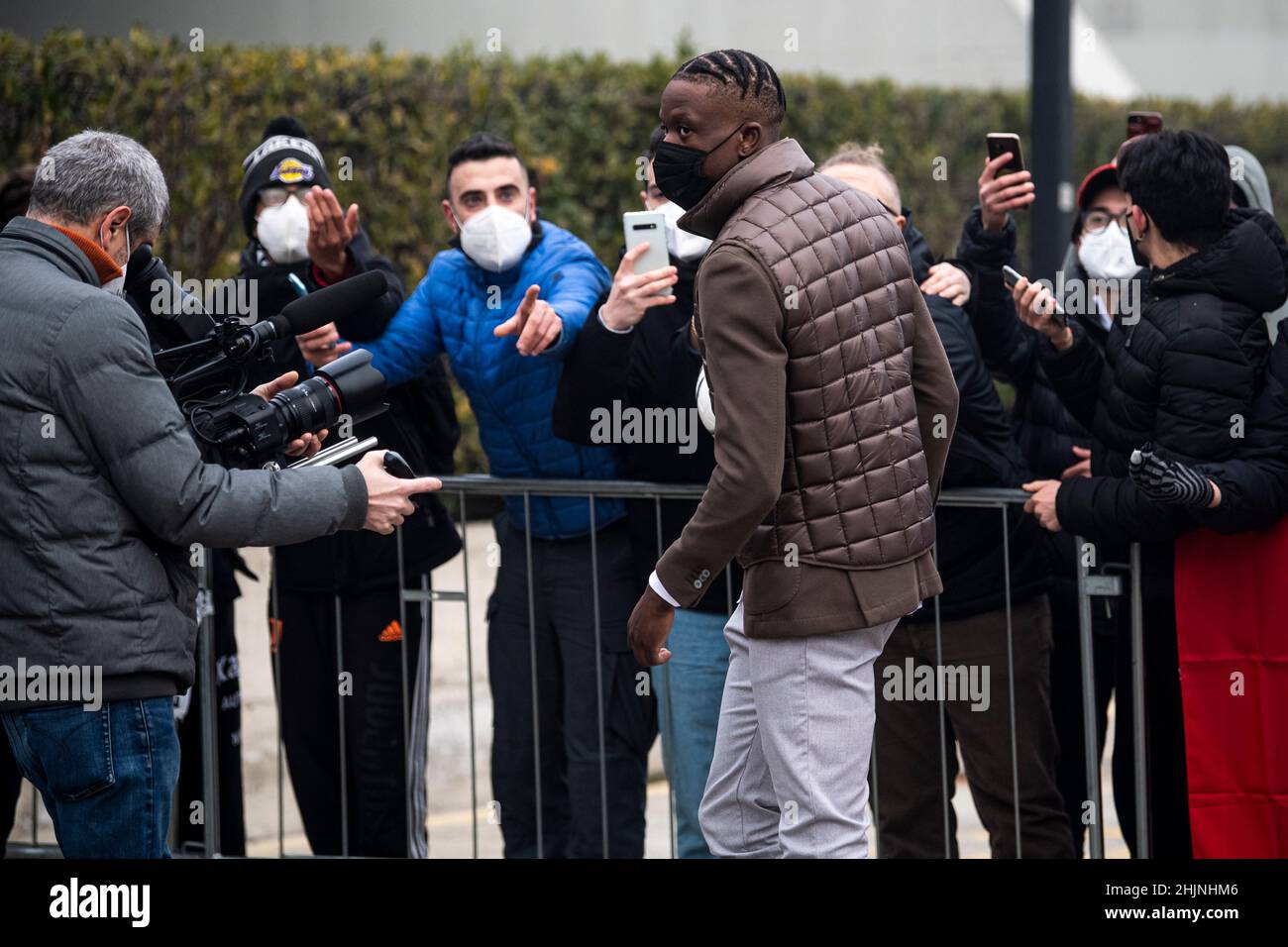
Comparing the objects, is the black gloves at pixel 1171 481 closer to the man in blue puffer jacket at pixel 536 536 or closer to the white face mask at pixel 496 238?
the man in blue puffer jacket at pixel 536 536

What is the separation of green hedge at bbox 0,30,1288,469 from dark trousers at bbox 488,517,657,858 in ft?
11.3

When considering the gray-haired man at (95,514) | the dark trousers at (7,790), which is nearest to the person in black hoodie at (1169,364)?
the gray-haired man at (95,514)

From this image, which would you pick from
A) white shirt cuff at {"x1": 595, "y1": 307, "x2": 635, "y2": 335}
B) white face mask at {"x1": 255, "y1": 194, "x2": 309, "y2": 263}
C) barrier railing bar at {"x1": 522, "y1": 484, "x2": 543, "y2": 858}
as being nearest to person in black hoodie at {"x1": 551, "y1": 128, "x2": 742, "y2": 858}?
white shirt cuff at {"x1": 595, "y1": 307, "x2": 635, "y2": 335}

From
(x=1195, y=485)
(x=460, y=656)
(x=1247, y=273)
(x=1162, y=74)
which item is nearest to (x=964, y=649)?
(x=1195, y=485)

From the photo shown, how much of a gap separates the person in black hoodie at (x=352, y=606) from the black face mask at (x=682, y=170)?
1701 millimetres

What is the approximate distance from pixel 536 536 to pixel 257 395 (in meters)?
1.37

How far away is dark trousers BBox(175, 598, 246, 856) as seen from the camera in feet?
17.2

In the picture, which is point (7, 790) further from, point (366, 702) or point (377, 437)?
point (377, 437)

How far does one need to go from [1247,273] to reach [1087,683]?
1.21 metres

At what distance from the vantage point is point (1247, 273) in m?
4.34

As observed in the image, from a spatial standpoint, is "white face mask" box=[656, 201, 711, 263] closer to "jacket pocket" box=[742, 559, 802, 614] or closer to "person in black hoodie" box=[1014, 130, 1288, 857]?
"person in black hoodie" box=[1014, 130, 1288, 857]

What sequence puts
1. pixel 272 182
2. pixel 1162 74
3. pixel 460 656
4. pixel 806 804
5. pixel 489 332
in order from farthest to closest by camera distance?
pixel 1162 74 → pixel 460 656 → pixel 272 182 → pixel 489 332 → pixel 806 804
